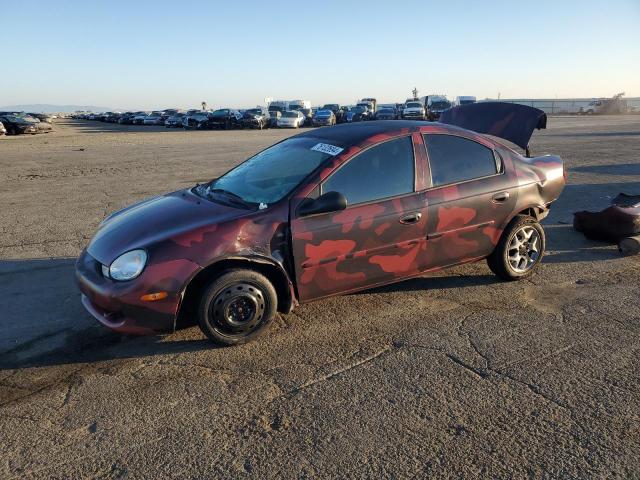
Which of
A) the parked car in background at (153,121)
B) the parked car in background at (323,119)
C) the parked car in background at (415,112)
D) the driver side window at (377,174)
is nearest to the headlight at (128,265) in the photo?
the driver side window at (377,174)

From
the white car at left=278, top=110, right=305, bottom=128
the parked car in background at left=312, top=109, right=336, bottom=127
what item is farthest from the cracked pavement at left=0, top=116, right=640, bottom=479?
the parked car in background at left=312, top=109, right=336, bottom=127

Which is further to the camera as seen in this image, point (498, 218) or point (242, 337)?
point (498, 218)

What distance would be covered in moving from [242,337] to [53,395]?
127cm

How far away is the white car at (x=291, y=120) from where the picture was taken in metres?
39.3

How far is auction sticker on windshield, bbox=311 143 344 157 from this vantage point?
413 centimetres

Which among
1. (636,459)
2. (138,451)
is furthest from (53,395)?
(636,459)

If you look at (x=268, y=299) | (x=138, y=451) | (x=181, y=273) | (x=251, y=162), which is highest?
(x=251, y=162)

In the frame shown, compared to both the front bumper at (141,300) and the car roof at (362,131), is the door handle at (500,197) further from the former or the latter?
the front bumper at (141,300)

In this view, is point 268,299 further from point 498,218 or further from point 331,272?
point 498,218

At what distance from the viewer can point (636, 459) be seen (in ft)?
8.39

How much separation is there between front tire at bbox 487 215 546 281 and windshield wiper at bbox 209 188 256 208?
244 cm

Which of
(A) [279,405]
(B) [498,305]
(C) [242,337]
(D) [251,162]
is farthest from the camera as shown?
(D) [251,162]

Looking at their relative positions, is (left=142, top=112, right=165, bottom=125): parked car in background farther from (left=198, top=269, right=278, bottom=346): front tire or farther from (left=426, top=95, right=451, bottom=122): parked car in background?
(left=198, top=269, right=278, bottom=346): front tire

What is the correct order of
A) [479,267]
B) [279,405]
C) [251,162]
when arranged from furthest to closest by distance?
[479,267]
[251,162]
[279,405]
